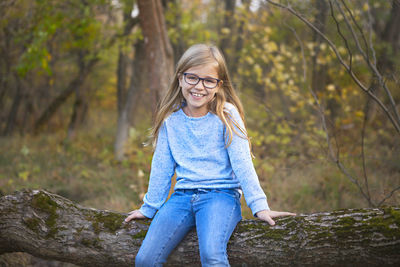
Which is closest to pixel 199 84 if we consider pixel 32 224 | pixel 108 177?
pixel 32 224

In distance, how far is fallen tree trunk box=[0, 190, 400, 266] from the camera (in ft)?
6.47

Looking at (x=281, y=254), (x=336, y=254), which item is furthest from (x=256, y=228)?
(x=336, y=254)

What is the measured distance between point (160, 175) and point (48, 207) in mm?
752

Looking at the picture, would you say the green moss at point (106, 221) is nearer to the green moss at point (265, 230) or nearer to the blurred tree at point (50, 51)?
the green moss at point (265, 230)

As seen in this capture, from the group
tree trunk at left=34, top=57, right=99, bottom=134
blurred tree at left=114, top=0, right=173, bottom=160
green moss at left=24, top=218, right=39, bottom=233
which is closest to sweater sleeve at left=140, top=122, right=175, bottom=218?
green moss at left=24, top=218, right=39, bottom=233

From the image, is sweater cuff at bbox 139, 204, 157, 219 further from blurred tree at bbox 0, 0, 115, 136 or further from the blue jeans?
blurred tree at bbox 0, 0, 115, 136

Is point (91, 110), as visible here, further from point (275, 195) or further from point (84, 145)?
point (275, 195)

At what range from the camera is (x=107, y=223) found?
2.29 m

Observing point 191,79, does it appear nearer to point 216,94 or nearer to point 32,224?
point 216,94

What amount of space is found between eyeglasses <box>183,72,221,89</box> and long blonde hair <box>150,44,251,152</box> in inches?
2.0

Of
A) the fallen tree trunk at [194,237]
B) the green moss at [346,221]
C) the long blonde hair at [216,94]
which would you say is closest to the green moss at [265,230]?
the fallen tree trunk at [194,237]

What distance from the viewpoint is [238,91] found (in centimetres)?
479

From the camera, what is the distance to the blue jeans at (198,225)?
6.51 feet

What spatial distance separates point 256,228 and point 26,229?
4.79ft
